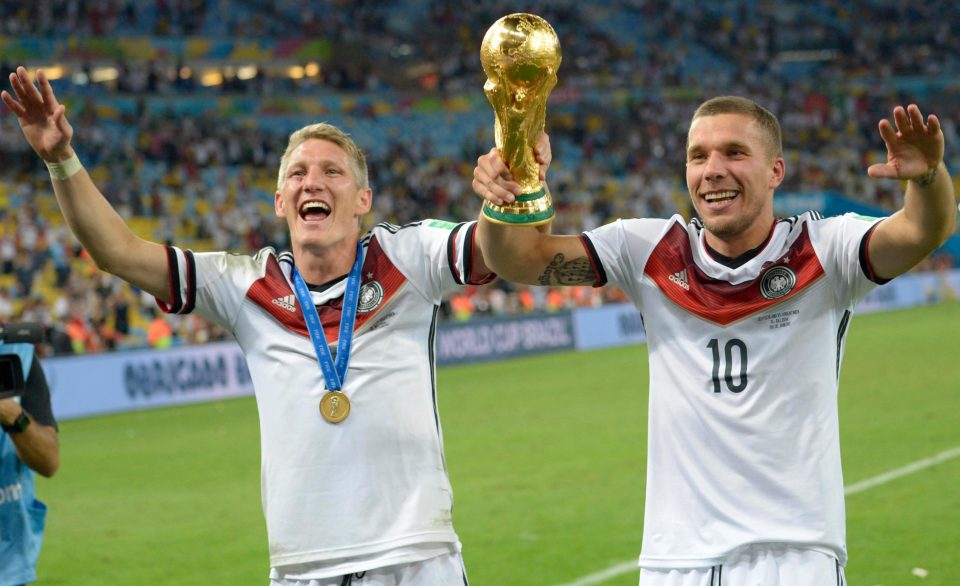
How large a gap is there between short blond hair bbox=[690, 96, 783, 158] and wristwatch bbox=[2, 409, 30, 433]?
2809mm

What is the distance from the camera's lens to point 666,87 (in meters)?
46.1

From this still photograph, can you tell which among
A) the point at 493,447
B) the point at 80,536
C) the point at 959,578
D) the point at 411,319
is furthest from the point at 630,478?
the point at 411,319

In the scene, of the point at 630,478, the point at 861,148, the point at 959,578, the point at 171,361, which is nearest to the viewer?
the point at 959,578

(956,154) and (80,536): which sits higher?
(956,154)

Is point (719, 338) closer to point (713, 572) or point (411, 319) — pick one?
point (713, 572)

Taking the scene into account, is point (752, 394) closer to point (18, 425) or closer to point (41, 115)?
point (41, 115)

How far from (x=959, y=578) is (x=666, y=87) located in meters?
39.9

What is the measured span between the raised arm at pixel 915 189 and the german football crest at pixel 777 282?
0.89 feet

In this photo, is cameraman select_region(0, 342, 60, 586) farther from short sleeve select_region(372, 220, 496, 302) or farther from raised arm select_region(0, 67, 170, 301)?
short sleeve select_region(372, 220, 496, 302)

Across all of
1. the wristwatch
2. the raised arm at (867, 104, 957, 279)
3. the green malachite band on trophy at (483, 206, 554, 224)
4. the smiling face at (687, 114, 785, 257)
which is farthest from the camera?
the raised arm at (867, 104, 957, 279)

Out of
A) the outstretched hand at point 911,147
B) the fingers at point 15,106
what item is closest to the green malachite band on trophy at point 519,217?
the outstretched hand at point 911,147

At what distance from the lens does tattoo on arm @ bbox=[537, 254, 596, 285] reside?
13.2ft

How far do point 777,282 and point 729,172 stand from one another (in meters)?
0.37

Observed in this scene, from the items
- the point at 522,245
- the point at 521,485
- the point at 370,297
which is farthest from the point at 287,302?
the point at 521,485
